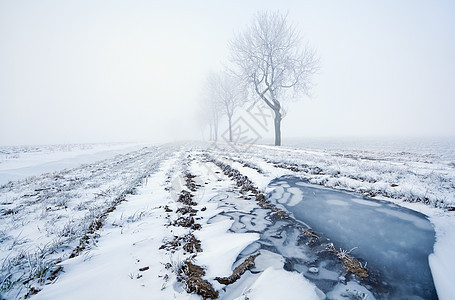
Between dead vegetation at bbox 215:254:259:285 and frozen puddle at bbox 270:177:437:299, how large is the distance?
3.82ft

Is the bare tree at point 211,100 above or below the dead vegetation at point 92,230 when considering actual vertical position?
above

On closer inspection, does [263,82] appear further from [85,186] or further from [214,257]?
[214,257]

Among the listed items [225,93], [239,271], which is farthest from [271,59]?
[239,271]

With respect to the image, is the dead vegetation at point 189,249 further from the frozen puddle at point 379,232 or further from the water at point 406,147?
the water at point 406,147

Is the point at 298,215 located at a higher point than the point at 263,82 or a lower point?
lower

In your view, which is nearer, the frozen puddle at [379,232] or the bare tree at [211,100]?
the frozen puddle at [379,232]

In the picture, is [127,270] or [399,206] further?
[399,206]

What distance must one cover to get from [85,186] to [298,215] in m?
6.05

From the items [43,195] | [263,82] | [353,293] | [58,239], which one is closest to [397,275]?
[353,293]

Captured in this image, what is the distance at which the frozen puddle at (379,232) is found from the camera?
6.15ft

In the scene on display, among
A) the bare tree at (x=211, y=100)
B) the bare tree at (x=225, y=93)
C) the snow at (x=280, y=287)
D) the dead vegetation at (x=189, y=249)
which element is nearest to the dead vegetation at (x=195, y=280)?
the dead vegetation at (x=189, y=249)

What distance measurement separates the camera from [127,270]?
2.09 meters

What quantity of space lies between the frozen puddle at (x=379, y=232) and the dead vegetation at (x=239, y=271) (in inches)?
45.8

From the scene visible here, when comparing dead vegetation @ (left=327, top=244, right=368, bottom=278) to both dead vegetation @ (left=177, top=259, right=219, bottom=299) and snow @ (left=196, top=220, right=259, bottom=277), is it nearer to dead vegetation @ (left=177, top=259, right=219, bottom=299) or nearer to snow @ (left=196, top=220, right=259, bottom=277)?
snow @ (left=196, top=220, right=259, bottom=277)
